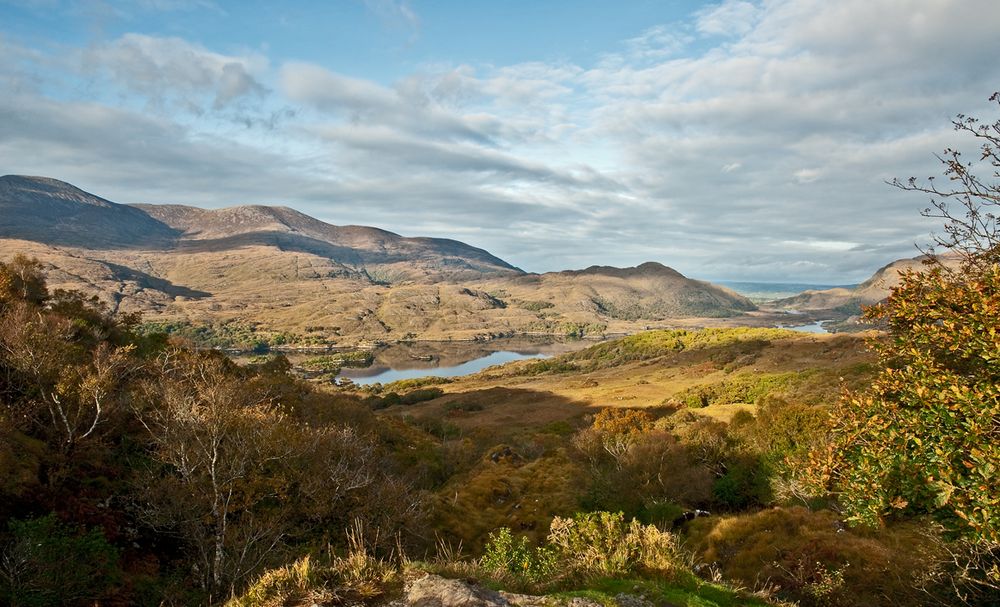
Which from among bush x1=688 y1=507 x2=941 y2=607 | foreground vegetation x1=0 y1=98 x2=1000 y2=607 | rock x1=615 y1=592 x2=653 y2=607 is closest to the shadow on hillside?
foreground vegetation x1=0 y1=98 x2=1000 y2=607

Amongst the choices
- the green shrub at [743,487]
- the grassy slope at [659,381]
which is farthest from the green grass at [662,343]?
the green shrub at [743,487]

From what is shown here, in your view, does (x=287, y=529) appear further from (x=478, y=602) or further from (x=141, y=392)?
(x=478, y=602)

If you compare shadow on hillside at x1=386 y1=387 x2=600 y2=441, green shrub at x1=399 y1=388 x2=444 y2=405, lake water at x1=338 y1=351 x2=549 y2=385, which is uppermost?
shadow on hillside at x1=386 y1=387 x2=600 y2=441

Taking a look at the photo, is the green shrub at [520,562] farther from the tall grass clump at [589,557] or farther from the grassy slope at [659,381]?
the grassy slope at [659,381]

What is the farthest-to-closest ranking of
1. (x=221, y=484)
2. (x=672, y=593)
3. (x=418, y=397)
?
(x=418, y=397) < (x=221, y=484) < (x=672, y=593)

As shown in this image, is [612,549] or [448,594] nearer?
[448,594]

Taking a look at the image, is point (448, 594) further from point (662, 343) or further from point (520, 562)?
point (662, 343)

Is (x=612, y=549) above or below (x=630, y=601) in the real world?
below

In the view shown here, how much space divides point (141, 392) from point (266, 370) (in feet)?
61.8

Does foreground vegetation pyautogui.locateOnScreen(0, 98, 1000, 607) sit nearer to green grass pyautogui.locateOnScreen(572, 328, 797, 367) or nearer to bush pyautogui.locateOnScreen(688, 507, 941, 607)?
bush pyautogui.locateOnScreen(688, 507, 941, 607)

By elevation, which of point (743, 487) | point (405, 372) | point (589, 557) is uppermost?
point (589, 557)

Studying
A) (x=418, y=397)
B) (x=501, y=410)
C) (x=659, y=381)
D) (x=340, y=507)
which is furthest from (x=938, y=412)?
(x=418, y=397)

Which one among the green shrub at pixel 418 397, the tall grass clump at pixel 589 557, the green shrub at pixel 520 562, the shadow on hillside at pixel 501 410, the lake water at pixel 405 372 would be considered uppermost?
the tall grass clump at pixel 589 557

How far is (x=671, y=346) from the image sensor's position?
126m
